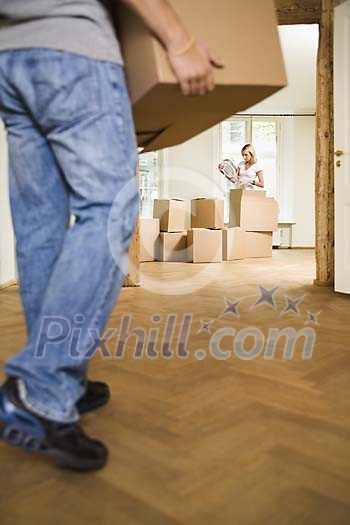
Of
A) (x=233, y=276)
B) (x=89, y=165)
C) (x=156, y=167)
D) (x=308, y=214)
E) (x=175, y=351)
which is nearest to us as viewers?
(x=89, y=165)

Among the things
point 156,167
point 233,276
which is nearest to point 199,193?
point 156,167

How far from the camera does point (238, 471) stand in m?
0.85

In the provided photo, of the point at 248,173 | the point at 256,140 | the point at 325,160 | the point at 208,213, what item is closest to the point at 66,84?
the point at 325,160

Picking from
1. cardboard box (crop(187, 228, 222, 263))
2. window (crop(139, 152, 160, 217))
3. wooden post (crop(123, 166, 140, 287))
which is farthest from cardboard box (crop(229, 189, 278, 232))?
wooden post (crop(123, 166, 140, 287))

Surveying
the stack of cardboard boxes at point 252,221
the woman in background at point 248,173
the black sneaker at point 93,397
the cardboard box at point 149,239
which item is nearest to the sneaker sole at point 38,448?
the black sneaker at point 93,397

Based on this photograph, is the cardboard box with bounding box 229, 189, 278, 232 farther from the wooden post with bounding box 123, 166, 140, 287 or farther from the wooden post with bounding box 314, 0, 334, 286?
the wooden post with bounding box 123, 166, 140, 287

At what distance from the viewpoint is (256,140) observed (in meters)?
8.48

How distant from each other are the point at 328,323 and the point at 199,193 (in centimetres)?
636

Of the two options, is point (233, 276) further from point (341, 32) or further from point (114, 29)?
point (114, 29)

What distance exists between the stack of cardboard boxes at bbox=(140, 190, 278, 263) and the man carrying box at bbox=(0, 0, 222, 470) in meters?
4.62

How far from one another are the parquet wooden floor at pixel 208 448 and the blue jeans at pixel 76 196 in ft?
0.42

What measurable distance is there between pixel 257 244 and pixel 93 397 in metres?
5.26

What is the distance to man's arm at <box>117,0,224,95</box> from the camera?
799mm

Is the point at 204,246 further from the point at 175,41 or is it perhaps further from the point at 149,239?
the point at 175,41
